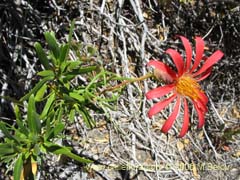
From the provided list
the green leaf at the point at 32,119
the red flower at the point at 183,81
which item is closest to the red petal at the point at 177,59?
the red flower at the point at 183,81

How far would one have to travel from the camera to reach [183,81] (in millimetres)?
1289

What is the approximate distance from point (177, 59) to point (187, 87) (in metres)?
0.13

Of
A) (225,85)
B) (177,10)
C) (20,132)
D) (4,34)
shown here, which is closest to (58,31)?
(4,34)

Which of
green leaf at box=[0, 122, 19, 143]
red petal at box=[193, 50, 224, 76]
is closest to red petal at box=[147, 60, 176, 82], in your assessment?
red petal at box=[193, 50, 224, 76]

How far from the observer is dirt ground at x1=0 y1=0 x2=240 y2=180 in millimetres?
1746

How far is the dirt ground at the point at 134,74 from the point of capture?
1746 millimetres

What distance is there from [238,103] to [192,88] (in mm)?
1026

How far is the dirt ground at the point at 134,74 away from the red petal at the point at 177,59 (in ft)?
1.87

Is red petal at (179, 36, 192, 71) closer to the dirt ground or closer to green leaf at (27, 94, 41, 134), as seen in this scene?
green leaf at (27, 94, 41, 134)

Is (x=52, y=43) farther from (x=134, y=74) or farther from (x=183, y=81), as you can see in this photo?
(x=134, y=74)

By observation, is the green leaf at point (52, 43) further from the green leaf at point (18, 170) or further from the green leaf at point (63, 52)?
the green leaf at point (18, 170)

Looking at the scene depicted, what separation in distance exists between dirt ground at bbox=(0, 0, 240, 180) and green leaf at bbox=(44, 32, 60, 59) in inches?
19.6

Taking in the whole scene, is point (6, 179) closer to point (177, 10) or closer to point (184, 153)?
point (184, 153)

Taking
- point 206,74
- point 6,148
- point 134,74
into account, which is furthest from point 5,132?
point 134,74
